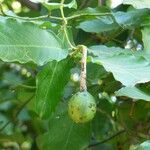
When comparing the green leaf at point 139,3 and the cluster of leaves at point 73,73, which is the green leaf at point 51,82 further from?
the green leaf at point 139,3

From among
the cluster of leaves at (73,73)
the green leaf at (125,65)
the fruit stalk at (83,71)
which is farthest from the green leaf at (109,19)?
the fruit stalk at (83,71)

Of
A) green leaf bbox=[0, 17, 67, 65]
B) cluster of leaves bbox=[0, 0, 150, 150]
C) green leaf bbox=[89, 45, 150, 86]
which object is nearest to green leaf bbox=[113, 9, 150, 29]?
cluster of leaves bbox=[0, 0, 150, 150]

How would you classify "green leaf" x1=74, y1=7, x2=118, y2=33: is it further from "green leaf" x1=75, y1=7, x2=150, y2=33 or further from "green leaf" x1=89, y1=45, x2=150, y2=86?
"green leaf" x1=89, y1=45, x2=150, y2=86

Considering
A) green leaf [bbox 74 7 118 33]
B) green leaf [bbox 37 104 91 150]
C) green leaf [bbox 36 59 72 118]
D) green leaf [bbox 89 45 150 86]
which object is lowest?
green leaf [bbox 37 104 91 150]

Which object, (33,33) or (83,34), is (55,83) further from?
(83,34)

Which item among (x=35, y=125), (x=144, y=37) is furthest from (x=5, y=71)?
(x=144, y=37)

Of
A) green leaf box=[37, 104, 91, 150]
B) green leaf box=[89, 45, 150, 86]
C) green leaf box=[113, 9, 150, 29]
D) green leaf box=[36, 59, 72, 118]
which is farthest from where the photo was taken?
green leaf box=[37, 104, 91, 150]

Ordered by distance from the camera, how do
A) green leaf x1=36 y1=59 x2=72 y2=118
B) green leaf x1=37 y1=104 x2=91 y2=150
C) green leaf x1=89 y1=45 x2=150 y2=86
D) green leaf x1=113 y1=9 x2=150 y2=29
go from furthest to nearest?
green leaf x1=37 y1=104 x2=91 y2=150 → green leaf x1=113 y1=9 x2=150 y2=29 → green leaf x1=36 y1=59 x2=72 y2=118 → green leaf x1=89 y1=45 x2=150 y2=86
